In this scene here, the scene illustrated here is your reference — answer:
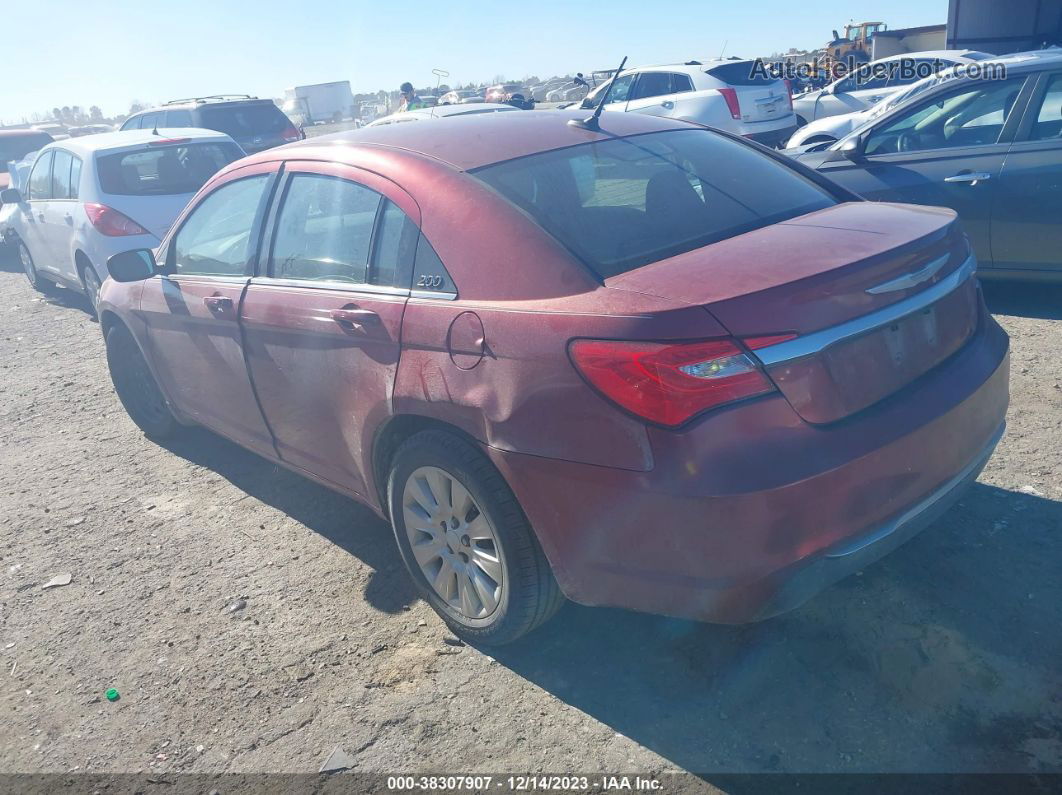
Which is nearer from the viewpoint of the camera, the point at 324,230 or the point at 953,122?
the point at 324,230

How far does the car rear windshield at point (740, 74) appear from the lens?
14.5m

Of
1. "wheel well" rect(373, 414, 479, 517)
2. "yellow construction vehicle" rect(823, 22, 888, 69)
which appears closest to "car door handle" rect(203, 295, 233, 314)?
"wheel well" rect(373, 414, 479, 517)

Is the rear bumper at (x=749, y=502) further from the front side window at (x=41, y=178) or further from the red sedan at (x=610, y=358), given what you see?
the front side window at (x=41, y=178)

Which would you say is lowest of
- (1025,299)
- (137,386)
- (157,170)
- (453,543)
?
(1025,299)

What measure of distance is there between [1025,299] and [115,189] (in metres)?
7.74

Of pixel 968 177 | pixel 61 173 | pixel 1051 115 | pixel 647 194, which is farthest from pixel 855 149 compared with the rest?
pixel 61 173

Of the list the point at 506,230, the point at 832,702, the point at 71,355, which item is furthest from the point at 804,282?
the point at 71,355

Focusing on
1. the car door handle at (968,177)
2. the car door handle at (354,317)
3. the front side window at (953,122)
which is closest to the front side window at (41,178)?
the car door handle at (354,317)

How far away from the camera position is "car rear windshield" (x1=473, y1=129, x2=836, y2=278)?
2.96 meters

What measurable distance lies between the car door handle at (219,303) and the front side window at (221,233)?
0.43ft

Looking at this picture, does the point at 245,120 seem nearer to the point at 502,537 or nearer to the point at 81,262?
the point at 81,262

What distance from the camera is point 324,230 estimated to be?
144 inches

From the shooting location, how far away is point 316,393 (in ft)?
11.9

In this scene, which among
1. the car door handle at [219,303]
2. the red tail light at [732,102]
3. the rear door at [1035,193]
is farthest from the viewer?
the red tail light at [732,102]
